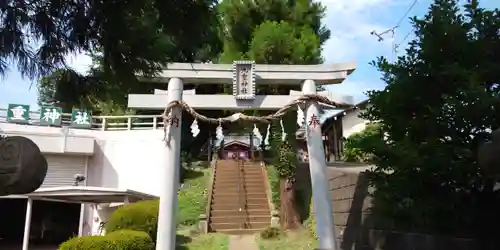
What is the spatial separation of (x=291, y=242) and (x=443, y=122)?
8.04 meters

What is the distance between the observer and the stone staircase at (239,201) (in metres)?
13.9

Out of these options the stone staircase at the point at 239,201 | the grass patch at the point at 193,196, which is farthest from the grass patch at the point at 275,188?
the grass patch at the point at 193,196

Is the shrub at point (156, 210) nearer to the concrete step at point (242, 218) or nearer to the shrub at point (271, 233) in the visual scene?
the concrete step at point (242, 218)

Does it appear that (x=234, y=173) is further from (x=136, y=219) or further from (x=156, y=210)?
(x=136, y=219)

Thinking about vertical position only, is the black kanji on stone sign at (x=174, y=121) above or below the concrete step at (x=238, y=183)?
above

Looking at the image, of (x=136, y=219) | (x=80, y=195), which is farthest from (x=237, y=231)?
(x=80, y=195)

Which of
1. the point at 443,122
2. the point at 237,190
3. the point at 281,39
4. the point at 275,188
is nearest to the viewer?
the point at 443,122

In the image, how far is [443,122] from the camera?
379 cm

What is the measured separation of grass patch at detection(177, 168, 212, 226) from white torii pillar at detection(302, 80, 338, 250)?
5507 mm

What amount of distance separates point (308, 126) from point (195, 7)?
19.5 ft

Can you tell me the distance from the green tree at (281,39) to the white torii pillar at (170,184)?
357 cm

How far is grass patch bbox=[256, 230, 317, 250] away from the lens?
10595 millimetres

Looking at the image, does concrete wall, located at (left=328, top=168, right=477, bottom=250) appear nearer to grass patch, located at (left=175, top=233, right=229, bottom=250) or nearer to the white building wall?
grass patch, located at (left=175, top=233, right=229, bottom=250)

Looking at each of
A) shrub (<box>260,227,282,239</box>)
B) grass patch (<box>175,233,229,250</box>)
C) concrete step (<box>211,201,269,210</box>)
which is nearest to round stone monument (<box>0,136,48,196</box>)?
grass patch (<box>175,233,229,250</box>)
